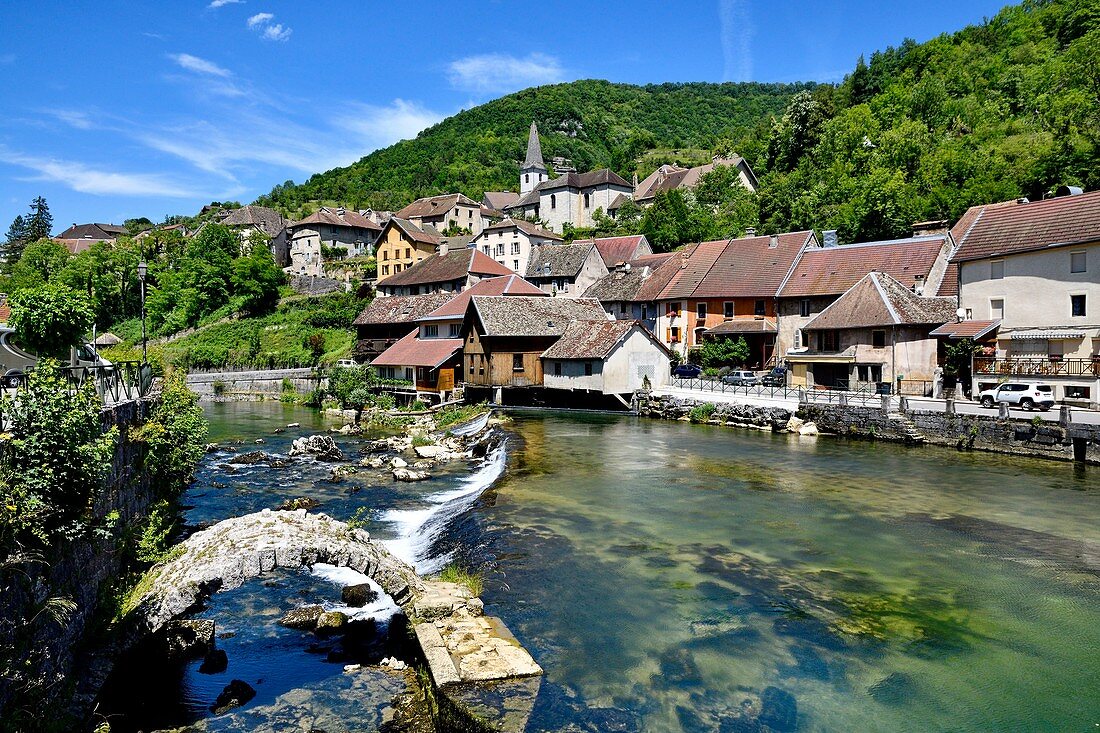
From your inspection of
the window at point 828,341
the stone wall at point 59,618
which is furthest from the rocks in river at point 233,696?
the window at point 828,341

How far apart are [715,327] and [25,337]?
47.0 meters

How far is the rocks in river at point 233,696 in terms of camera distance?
1195cm

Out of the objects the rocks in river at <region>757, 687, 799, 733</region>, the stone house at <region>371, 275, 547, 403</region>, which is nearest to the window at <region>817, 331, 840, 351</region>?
the stone house at <region>371, 275, 547, 403</region>

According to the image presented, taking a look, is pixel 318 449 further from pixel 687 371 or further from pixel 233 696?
pixel 687 371

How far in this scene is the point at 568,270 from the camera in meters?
73.4

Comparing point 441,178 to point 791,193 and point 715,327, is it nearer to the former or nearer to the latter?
point 791,193

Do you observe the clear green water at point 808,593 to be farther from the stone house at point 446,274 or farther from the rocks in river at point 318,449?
the stone house at point 446,274

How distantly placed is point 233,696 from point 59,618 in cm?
371

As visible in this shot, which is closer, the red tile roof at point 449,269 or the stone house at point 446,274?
the stone house at point 446,274

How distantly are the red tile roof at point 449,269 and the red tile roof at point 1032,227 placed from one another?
40.6 metres

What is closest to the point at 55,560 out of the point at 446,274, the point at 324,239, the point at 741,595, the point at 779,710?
the point at 779,710

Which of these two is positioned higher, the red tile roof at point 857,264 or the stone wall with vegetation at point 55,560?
the red tile roof at point 857,264

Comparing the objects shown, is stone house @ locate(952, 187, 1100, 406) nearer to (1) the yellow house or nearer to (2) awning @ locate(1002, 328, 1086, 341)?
(2) awning @ locate(1002, 328, 1086, 341)

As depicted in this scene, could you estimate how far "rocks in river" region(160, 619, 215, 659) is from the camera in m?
13.5
